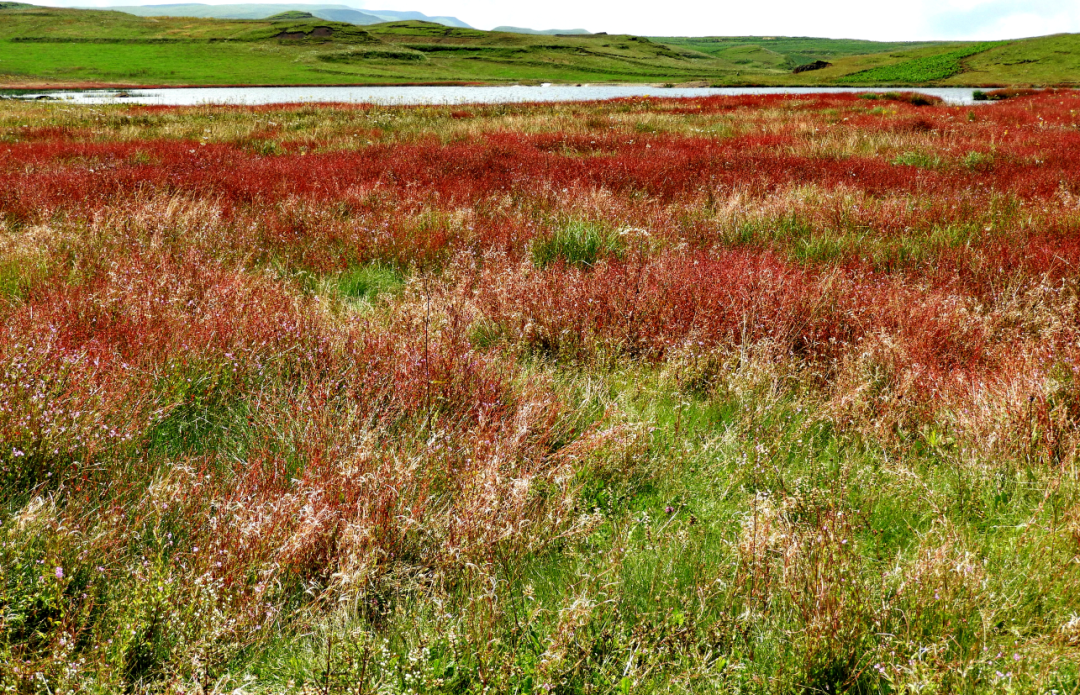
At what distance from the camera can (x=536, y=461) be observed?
2.93 meters

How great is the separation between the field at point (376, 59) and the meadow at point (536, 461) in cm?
7651

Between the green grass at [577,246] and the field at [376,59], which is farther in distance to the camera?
the field at [376,59]

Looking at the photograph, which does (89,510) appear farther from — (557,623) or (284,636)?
(557,623)

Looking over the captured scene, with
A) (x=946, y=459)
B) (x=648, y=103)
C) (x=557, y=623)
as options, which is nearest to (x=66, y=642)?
(x=557, y=623)

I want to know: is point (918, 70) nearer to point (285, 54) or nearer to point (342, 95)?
point (342, 95)

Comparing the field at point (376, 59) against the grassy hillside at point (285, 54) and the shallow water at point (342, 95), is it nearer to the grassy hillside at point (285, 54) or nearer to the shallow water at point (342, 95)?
the grassy hillside at point (285, 54)

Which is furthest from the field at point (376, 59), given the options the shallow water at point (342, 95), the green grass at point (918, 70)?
the shallow water at point (342, 95)

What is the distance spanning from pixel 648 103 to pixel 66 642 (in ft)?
113

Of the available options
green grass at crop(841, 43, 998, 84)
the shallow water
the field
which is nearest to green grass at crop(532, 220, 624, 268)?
the shallow water

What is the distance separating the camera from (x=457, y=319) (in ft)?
14.2

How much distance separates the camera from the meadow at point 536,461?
1880 millimetres

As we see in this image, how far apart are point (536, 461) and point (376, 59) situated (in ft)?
381

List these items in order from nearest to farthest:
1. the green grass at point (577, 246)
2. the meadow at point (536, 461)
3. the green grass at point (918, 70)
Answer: the meadow at point (536, 461), the green grass at point (577, 246), the green grass at point (918, 70)

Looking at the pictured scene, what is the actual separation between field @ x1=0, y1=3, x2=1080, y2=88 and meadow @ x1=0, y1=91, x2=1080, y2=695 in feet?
251
